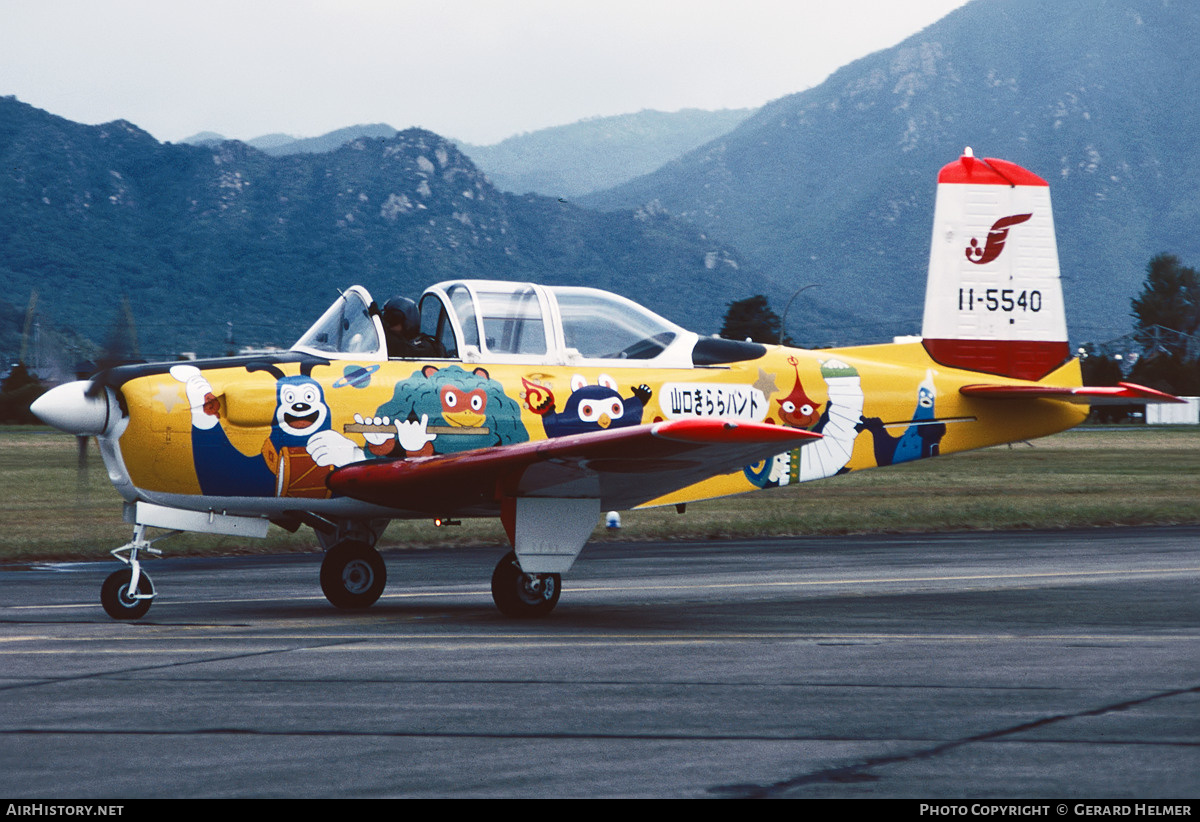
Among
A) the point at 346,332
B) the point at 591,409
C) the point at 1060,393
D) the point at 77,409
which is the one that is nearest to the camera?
the point at 77,409

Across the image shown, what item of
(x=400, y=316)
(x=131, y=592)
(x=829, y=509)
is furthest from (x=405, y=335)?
(x=829, y=509)

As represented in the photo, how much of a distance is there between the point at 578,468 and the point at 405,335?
2.52 m

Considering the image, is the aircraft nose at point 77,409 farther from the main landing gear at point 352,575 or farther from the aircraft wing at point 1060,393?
the aircraft wing at point 1060,393

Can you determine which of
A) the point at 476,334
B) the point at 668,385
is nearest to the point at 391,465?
the point at 476,334

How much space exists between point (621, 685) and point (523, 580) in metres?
3.85

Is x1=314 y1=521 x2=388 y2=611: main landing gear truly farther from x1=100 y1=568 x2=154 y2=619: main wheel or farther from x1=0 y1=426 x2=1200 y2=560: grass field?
x1=0 y1=426 x2=1200 y2=560: grass field

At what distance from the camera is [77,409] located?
11.2m

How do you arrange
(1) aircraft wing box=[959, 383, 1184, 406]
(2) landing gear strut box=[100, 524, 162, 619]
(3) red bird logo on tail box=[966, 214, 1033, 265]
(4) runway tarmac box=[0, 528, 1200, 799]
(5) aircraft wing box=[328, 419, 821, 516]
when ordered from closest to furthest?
(4) runway tarmac box=[0, 528, 1200, 799] → (5) aircraft wing box=[328, 419, 821, 516] → (2) landing gear strut box=[100, 524, 162, 619] → (1) aircraft wing box=[959, 383, 1184, 406] → (3) red bird logo on tail box=[966, 214, 1033, 265]

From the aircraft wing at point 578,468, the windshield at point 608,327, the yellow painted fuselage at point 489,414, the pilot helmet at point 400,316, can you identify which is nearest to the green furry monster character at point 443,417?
the yellow painted fuselage at point 489,414

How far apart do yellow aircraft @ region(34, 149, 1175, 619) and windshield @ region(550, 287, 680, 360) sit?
0.07ft

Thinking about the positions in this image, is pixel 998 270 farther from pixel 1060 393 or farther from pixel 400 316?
pixel 400 316

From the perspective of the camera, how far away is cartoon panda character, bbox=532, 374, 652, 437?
12.4m

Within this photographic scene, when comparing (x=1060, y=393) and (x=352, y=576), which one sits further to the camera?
(x=1060, y=393)

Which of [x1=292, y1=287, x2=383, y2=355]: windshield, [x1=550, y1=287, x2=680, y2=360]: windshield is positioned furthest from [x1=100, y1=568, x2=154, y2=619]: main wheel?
[x1=550, y1=287, x2=680, y2=360]: windshield
